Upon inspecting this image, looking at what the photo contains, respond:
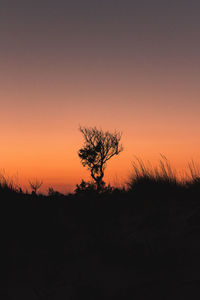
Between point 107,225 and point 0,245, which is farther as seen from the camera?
point 107,225

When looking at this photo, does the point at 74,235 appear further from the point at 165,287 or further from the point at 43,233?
the point at 165,287

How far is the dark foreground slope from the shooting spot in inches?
138

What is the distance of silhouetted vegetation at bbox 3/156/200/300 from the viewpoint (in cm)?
354

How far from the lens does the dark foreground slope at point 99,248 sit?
3.51 m

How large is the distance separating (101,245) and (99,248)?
0.06 metres

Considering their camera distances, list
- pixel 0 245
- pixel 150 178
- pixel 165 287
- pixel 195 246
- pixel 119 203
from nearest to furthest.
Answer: pixel 165 287 → pixel 195 246 → pixel 0 245 → pixel 119 203 → pixel 150 178

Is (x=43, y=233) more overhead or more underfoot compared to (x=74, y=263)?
more overhead

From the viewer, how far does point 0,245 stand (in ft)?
15.8

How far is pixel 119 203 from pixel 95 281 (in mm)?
3381

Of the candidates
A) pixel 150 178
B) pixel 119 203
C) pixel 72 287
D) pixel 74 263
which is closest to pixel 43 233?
Result: pixel 74 263

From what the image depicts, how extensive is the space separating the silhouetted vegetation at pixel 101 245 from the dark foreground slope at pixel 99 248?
0.01m

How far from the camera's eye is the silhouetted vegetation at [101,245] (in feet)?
11.6

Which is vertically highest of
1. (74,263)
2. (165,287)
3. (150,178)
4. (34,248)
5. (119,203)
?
(150,178)

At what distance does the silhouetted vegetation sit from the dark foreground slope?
11 mm
